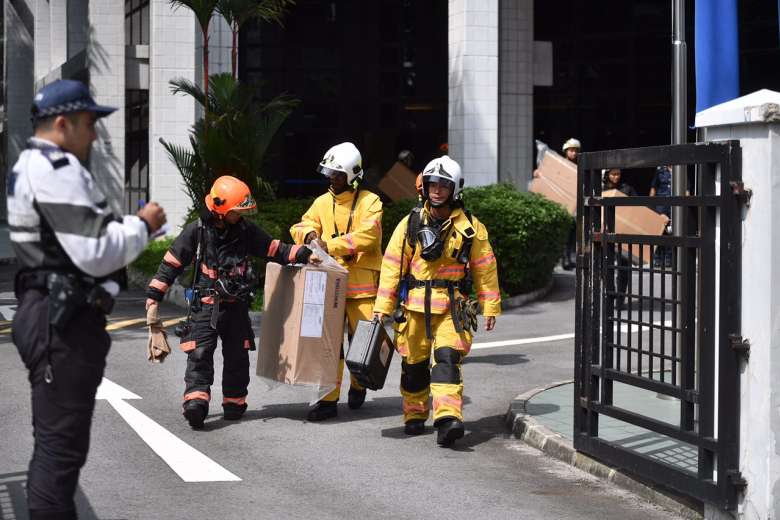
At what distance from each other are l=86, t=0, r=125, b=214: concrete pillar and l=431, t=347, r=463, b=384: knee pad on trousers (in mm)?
17129

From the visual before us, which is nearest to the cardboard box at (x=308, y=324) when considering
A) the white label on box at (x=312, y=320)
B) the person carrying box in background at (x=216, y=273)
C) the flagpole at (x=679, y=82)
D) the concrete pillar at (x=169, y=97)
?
the white label on box at (x=312, y=320)

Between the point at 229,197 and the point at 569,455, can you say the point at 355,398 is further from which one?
the point at 569,455

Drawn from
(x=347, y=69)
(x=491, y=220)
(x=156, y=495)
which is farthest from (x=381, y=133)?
(x=156, y=495)

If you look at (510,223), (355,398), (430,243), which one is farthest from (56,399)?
(510,223)

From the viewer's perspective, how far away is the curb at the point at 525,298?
53.9 ft

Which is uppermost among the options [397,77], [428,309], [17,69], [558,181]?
[17,69]

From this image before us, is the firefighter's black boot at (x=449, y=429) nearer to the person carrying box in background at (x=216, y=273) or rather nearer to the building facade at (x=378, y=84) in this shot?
the person carrying box in background at (x=216, y=273)

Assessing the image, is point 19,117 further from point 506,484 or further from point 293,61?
point 506,484

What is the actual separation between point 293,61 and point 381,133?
2506 mm

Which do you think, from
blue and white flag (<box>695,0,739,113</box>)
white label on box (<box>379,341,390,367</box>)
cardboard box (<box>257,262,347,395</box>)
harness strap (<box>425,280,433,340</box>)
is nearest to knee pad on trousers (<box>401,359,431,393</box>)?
white label on box (<box>379,341,390,367</box>)

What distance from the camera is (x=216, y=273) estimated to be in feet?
29.2

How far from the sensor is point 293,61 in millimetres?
27469

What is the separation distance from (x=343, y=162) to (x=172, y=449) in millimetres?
2527

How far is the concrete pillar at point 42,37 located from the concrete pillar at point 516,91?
69.1 feet
